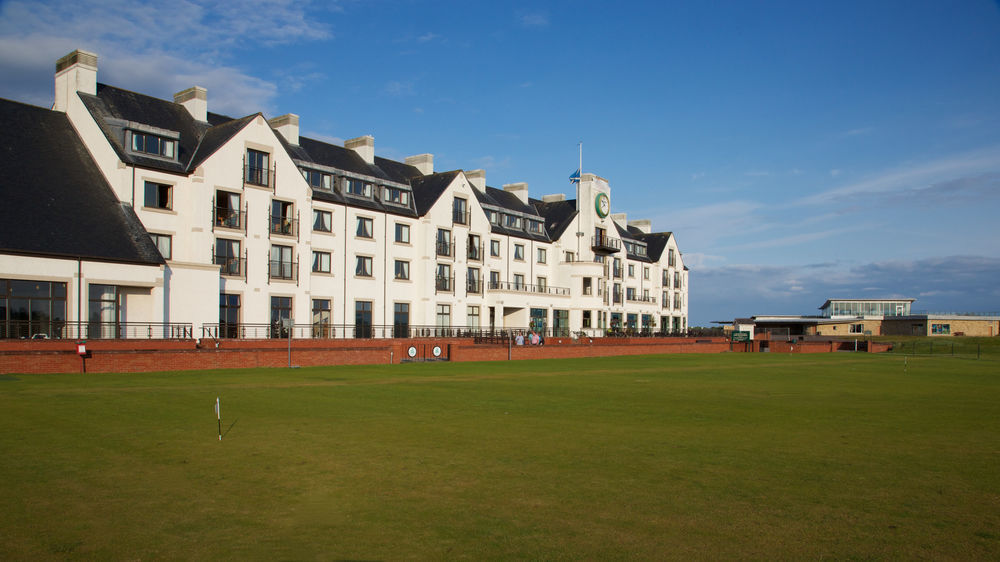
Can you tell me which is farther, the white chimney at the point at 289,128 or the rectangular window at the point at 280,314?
the white chimney at the point at 289,128

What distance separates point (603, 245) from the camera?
72938 millimetres

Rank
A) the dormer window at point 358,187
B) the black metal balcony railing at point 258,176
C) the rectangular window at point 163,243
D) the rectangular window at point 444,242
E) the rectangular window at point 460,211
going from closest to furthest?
the rectangular window at point 163,243 < the black metal balcony railing at point 258,176 < the dormer window at point 358,187 < the rectangular window at point 444,242 < the rectangular window at point 460,211

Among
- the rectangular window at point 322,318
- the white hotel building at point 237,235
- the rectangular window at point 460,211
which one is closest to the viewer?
the white hotel building at point 237,235

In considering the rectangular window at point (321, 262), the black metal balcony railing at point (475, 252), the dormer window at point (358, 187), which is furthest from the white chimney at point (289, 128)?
the black metal balcony railing at point (475, 252)

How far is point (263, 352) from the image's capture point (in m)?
32.5

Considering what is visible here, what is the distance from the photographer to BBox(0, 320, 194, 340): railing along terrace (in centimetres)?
3134

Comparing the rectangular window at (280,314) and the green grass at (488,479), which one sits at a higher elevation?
the rectangular window at (280,314)

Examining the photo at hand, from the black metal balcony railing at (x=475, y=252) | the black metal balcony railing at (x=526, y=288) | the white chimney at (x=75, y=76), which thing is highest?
the white chimney at (x=75, y=76)

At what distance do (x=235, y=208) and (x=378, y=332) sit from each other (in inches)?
523

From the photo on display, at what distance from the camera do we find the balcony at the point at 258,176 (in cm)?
4253

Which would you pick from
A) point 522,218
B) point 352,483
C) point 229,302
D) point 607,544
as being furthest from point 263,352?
point 522,218

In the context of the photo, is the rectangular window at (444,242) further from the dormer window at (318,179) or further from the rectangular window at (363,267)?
the dormer window at (318,179)

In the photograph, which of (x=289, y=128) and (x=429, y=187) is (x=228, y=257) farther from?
(x=429, y=187)

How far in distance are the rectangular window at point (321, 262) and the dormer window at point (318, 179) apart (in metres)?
4.53
